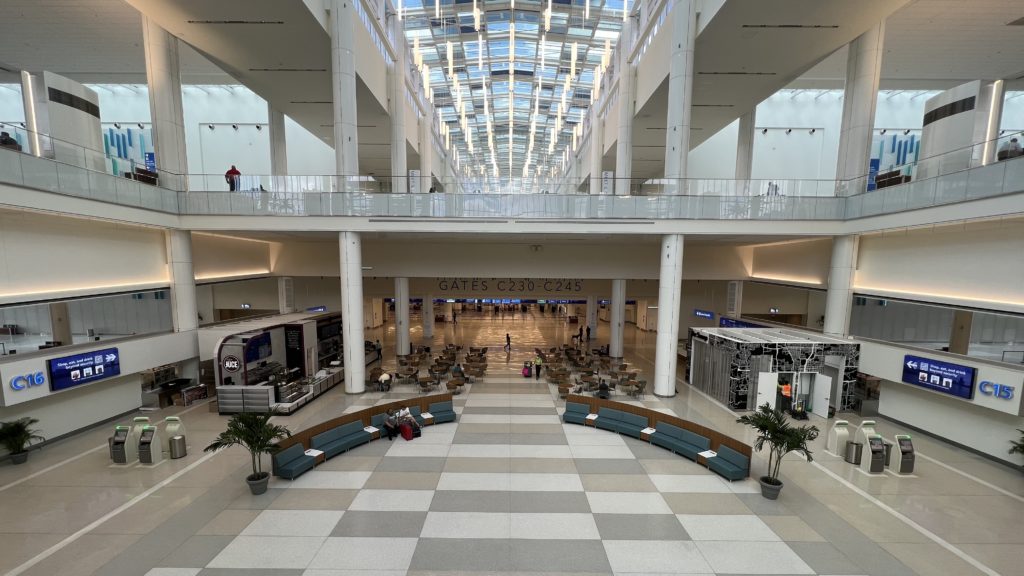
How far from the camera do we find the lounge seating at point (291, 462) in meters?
8.53

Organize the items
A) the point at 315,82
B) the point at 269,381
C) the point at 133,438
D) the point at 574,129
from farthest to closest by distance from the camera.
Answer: the point at 574,129 < the point at 315,82 < the point at 269,381 < the point at 133,438

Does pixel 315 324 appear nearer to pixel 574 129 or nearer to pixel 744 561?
pixel 744 561

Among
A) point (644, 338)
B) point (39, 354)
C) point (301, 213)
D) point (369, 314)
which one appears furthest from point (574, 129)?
point (39, 354)

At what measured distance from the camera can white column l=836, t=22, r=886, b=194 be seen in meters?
13.6

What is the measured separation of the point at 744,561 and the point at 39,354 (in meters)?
15.5

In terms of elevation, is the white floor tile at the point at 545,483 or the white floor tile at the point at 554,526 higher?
the white floor tile at the point at 554,526

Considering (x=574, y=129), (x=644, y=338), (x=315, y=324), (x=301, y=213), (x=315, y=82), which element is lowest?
(x=644, y=338)

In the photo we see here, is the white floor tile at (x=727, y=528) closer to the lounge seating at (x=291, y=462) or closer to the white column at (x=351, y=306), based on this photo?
the lounge seating at (x=291, y=462)

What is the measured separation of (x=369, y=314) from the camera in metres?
29.5

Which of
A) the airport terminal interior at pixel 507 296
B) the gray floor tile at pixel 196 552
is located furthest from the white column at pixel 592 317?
the gray floor tile at pixel 196 552

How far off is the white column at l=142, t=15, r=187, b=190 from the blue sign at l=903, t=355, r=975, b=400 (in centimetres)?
2325

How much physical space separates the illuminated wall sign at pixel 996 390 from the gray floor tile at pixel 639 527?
876 centimetres

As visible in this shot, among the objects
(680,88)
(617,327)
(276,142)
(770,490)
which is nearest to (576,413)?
(770,490)

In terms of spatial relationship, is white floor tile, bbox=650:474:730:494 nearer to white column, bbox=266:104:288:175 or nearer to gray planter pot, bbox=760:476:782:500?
gray planter pot, bbox=760:476:782:500
